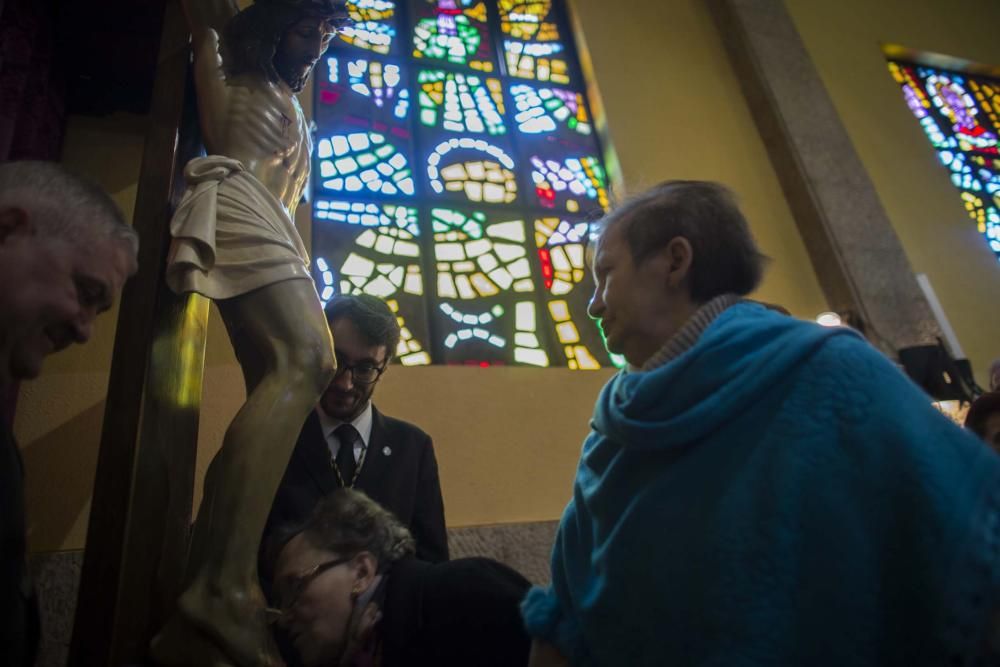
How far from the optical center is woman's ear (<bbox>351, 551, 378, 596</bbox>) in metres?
1.28

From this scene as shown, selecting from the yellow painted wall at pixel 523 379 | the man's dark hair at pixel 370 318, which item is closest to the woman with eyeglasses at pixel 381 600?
the man's dark hair at pixel 370 318

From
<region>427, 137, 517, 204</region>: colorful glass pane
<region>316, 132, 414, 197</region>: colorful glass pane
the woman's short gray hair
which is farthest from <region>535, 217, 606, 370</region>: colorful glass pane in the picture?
the woman's short gray hair

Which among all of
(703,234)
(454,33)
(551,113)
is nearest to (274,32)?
(703,234)

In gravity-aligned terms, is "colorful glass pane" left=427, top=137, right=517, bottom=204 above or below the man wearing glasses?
above

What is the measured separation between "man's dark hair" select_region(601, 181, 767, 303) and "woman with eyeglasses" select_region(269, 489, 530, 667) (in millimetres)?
673

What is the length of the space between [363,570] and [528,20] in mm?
4199

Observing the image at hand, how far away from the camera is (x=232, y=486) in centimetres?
121

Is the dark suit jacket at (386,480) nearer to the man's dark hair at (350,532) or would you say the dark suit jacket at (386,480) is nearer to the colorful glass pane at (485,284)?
the man's dark hair at (350,532)

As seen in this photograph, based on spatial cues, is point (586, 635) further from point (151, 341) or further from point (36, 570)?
point (36, 570)

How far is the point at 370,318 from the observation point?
5.56 ft

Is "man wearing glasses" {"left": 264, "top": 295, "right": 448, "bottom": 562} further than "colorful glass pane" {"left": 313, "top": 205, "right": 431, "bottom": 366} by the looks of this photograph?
No

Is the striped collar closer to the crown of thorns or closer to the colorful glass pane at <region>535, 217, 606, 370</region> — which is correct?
the crown of thorns

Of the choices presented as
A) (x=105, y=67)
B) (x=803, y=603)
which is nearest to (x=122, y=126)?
(x=105, y=67)

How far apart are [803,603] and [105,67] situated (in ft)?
9.20
